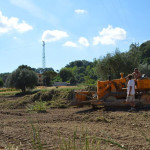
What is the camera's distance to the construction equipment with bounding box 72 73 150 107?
11727 mm

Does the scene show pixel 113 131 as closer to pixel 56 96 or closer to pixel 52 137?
pixel 52 137

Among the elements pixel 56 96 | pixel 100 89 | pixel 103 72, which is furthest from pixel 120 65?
pixel 100 89

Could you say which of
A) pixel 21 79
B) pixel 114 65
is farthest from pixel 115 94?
pixel 21 79

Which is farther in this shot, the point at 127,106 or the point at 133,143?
the point at 127,106

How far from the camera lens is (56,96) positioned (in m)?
19.1

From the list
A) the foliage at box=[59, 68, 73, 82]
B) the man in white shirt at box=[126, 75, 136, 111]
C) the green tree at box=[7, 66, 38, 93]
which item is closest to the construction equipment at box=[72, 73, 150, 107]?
the man in white shirt at box=[126, 75, 136, 111]

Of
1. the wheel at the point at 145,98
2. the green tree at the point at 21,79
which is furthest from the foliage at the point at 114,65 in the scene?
the wheel at the point at 145,98

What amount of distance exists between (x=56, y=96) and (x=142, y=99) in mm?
8872

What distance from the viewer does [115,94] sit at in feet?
41.0

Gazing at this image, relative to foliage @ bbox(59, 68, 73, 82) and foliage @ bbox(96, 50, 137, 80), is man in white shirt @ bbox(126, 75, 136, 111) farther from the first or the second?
foliage @ bbox(59, 68, 73, 82)

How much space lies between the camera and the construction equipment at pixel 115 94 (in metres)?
11.7

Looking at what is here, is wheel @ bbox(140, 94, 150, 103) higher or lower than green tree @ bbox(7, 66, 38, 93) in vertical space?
lower

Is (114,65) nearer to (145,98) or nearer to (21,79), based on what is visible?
(21,79)

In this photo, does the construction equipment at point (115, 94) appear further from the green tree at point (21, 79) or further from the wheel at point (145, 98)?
the green tree at point (21, 79)
